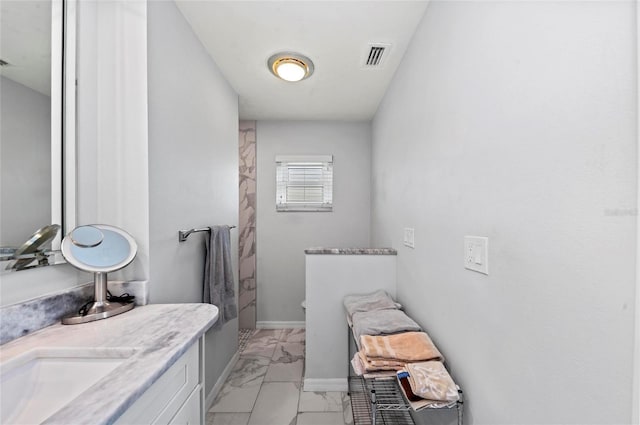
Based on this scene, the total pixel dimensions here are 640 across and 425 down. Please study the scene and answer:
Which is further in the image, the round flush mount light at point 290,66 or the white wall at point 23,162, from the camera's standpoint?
the round flush mount light at point 290,66

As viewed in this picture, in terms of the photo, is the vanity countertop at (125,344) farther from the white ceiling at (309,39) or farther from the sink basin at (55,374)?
the white ceiling at (309,39)

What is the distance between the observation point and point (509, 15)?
758 millimetres

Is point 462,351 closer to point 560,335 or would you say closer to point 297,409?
point 560,335

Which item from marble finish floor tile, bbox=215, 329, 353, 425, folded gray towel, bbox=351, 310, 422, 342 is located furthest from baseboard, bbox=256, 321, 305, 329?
folded gray towel, bbox=351, 310, 422, 342

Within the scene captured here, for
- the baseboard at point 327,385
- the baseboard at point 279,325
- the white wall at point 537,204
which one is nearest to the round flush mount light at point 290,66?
the white wall at point 537,204

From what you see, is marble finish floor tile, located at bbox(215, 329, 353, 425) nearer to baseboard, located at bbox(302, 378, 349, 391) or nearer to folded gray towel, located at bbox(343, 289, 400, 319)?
baseboard, located at bbox(302, 378, 349, 391)

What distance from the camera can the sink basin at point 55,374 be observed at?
2.23ft

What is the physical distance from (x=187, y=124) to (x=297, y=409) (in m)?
1.95

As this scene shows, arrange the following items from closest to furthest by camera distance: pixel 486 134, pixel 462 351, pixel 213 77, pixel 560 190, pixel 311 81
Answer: pixel 560 190, pixel 486 134, pixel 462 351, pixel 213 77, pixel 311 81

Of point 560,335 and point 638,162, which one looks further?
point 560,335

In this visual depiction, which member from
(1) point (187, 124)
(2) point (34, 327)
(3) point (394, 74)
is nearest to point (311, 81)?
(3) point (394, 74)

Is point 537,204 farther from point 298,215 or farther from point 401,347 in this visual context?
point 298,215

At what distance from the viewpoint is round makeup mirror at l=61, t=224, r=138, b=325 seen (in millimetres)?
942

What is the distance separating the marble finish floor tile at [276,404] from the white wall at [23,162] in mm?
1567
